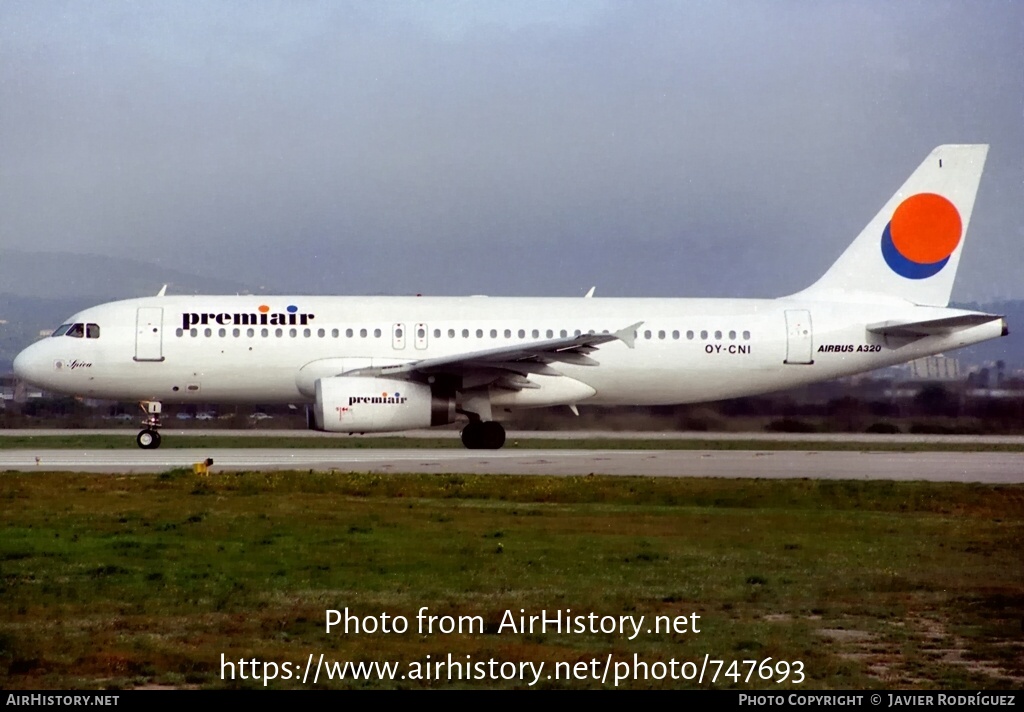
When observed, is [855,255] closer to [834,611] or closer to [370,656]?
[834,611]

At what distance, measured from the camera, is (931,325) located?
1069 inches

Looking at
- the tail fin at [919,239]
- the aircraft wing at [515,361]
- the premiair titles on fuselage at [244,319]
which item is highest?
the tail fin at [919,239]

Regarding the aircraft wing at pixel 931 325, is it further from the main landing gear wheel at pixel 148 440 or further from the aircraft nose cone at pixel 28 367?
the aircraft nose cone at pixel 28 367

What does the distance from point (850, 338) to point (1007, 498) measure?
36.0 feet

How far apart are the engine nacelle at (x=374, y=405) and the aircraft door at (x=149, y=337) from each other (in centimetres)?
359

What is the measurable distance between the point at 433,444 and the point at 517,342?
3.52m

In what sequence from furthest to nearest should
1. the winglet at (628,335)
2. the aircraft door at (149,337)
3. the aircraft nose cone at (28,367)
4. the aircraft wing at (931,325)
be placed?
the aircraft wing at (931,325) → the aircraft nose cone at (28,367) → the aircraft door at (149,337) → the winglet at (628,335)

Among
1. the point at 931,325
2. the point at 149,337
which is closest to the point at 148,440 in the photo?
the point at 149,337

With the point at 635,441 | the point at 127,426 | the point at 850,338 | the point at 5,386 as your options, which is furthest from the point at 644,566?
the point at 5,386

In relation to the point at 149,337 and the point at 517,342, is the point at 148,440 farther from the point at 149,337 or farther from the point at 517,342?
the point at 517,342

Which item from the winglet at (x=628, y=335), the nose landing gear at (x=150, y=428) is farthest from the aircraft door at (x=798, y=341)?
the nose landing gear at (x=150, y=428)

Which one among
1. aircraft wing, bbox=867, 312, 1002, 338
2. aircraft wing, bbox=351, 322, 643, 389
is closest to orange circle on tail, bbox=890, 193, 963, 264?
aircraft wing, bbox=867, 312, 1002, 338

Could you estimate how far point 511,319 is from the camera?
27094 mm

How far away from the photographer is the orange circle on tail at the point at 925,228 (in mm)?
28891
